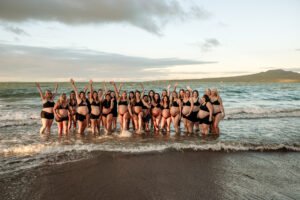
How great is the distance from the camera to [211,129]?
12086 mm

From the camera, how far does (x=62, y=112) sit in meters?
11.3

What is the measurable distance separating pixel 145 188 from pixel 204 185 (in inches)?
51.2

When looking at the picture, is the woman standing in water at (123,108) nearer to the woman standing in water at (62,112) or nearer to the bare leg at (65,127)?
the woman standing in water at (62,112)

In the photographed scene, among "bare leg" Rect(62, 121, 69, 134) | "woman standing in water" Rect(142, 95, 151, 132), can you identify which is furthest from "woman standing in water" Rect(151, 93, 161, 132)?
"bare leg" Rect(62, 121, 69, 134)

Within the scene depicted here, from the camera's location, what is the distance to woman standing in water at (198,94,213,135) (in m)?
11.4

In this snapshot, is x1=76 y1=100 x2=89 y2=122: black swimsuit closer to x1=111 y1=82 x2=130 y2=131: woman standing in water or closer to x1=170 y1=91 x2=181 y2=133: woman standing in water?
x1=111 y1=82 x2=130 y2=131: woman standing in water

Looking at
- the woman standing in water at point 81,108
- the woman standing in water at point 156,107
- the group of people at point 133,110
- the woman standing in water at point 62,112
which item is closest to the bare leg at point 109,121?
the group of people at point 133,110

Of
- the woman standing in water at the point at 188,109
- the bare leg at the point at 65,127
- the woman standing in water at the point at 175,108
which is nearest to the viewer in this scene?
the bare leg at the point at 65,127

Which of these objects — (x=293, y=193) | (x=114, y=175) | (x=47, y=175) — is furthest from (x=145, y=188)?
(x=293, y=193)

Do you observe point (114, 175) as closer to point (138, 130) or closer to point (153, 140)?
point (153, 140)

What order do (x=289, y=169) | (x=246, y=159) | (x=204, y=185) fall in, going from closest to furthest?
(x=204, y=185)
(x=289, y=169)
(x=246, y=159)

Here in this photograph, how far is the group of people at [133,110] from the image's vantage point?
11477 millimetres

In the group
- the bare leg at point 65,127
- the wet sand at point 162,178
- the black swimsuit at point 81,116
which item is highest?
the black swimsuit at point 81,116

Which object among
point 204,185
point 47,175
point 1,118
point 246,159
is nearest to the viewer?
point 204,185
